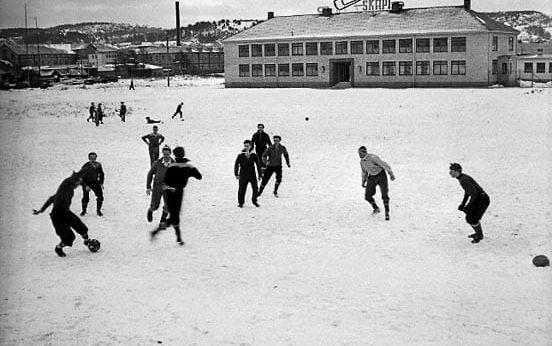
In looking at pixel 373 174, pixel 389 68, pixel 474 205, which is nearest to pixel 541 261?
pixel 474 205

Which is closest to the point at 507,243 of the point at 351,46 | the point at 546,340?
the point at 546,340

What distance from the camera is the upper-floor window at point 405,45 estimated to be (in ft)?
208

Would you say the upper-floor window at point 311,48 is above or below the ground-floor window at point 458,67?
above

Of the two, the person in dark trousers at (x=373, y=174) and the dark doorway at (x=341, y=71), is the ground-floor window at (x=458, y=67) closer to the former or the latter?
the dark doorway at (x=341, y=71)

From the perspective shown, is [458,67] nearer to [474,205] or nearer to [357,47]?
[357,47]

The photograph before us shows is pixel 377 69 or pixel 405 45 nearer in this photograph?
pixel 405 45

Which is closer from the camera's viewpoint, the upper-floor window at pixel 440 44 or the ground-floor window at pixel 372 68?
the upper-floor window at pixel 440 44

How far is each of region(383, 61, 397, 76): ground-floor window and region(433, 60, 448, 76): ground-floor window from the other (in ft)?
13.2

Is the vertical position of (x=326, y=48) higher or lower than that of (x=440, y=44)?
higher

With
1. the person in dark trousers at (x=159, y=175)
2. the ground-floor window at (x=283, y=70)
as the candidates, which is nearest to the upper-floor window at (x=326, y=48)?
the ground-floor window at (x=283, y=70)

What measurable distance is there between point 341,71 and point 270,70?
8.15 metres

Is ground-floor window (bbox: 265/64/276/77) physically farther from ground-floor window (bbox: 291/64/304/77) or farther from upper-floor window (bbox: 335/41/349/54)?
upper-floor window (bbox: 335/41/349/54)

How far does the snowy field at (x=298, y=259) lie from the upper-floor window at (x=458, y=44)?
127ft

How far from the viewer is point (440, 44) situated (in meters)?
61.9
